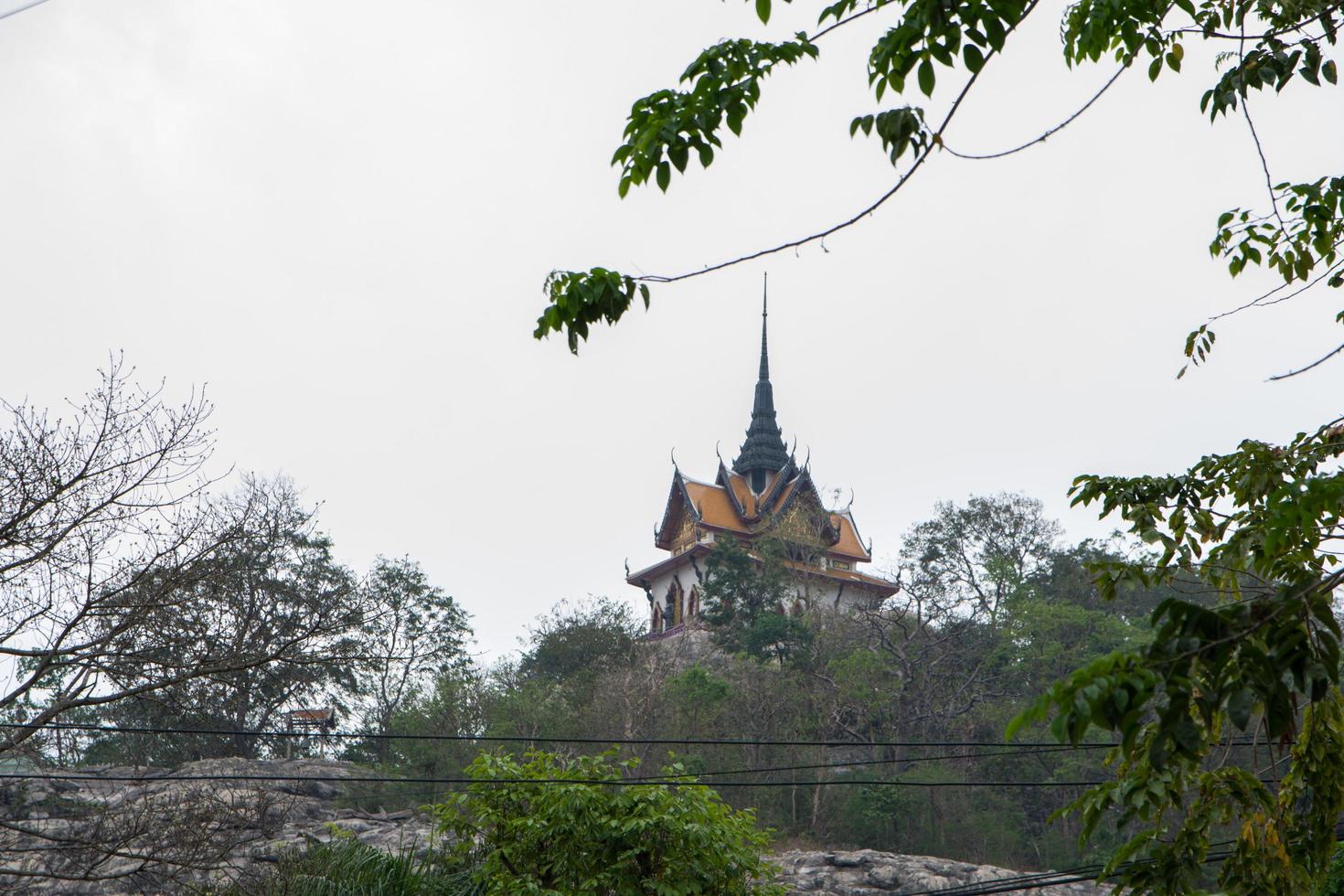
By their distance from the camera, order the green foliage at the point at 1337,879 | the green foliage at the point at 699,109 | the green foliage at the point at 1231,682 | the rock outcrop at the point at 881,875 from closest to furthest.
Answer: the green foliage at the point at 1231,682
the green foliage at the point at 699,109
the green foliage at the point at 1337,879
the rock outcrop at the point at 881,875

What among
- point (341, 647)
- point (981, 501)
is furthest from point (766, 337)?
point (341, 647)

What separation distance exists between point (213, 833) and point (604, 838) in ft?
10.6

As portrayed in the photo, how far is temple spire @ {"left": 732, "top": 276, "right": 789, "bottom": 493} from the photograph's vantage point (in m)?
53.1

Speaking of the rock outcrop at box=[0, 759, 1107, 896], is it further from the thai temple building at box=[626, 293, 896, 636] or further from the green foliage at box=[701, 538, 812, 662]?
the thai temple building at box=[626, 293, 896, 636]

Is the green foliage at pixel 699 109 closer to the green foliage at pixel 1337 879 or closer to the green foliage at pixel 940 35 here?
the green foliage at pixel 940 35

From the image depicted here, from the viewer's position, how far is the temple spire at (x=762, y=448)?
5306 centimetres

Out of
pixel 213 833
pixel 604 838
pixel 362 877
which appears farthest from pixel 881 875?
pixel 213 833

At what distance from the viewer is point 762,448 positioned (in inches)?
2108

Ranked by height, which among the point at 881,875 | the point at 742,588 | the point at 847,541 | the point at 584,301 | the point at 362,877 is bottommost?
the point at 881,875

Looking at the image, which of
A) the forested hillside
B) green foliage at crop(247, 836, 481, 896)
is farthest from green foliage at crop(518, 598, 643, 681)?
green foliage at crop(247, 836, 481, 896)

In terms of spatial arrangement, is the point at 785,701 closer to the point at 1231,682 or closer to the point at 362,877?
the point at 362,877

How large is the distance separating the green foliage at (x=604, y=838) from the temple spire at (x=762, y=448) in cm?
4048

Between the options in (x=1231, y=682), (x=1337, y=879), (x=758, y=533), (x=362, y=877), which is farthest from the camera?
(x=758, y=533)

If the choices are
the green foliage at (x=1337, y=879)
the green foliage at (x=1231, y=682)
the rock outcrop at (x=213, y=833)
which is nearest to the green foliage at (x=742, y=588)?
the rock outcrop at (x=213, y=833)
